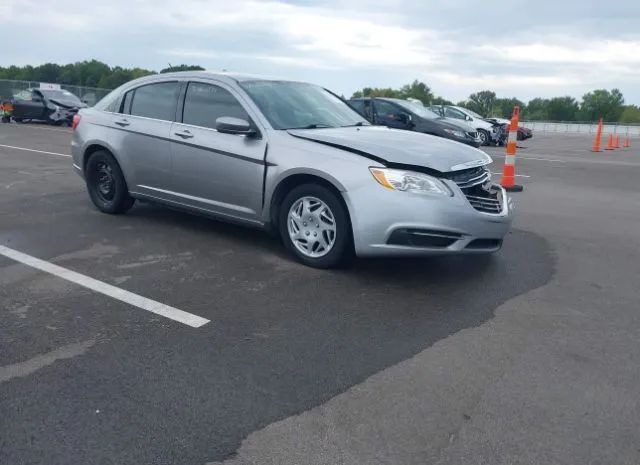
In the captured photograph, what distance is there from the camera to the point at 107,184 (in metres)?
7.07

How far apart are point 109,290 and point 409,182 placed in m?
2.34

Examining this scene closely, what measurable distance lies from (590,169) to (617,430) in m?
12.8

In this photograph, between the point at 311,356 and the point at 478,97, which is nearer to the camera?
the point at 311,356

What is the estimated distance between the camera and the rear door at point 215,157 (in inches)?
216

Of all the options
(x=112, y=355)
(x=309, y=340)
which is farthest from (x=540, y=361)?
(x=112, y=355)

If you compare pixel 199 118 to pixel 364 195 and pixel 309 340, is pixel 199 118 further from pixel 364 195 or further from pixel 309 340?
pixel 309 340

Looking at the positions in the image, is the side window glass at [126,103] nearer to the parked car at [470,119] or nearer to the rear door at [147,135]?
the rear door at [147,135]

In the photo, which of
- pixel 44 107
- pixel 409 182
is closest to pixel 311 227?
pixel 409 182

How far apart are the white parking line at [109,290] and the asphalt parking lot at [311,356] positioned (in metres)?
0.07

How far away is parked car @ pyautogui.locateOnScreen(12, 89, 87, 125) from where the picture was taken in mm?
23812

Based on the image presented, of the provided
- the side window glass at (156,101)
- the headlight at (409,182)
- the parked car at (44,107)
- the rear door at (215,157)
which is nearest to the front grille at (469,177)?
the headlight at (409,182)

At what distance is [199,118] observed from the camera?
6.03m

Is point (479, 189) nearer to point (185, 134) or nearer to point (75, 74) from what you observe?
point (185, 134)

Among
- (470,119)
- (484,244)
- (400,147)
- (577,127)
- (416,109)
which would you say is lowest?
(484,244)
